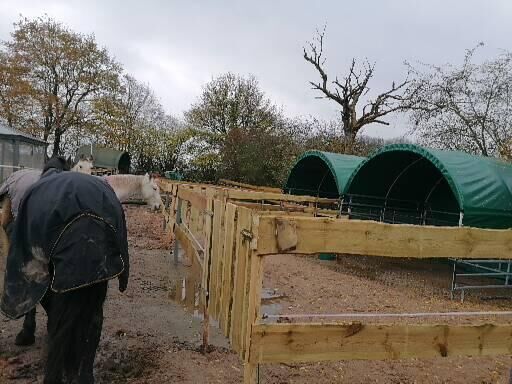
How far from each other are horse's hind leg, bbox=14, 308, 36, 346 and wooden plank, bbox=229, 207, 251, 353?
226 cm

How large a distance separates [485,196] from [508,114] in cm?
1029

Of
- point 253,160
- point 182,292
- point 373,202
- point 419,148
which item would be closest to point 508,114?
point 373,202

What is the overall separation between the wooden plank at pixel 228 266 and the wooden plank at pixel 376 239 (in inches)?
31.9

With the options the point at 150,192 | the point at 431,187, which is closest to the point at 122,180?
the point at 150,192

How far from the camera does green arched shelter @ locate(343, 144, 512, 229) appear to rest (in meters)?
9.30

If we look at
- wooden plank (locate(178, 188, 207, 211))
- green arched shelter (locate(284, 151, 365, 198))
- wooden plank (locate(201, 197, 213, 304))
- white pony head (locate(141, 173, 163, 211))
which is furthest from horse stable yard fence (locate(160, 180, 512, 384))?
green arched shelter (locate(284, 151, 365, 198))

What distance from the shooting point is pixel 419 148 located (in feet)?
33.4

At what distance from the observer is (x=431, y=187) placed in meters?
14.1

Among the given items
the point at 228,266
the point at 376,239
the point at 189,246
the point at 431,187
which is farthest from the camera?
the point at 431,187

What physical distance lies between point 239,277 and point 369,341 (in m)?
0.95

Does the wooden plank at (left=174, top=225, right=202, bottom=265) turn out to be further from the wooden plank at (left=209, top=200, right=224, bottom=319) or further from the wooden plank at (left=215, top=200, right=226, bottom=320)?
the wooden plank at (left=215, top=200, right=226, bottom=320)

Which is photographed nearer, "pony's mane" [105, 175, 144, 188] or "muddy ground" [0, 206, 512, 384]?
"muddy ground" [0, 206, 512, 384]

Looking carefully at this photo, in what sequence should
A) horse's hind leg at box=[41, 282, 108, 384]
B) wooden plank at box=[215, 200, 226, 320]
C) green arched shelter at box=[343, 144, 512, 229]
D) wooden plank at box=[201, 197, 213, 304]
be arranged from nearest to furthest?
horse's hind leg at box=[41, 282, 108, 384] < wooden plank at box=[215, 200, 226, 320] < wooden plank at box=[201, 197, 213, 304] < green arched shelter at box=[343, 144, 512, 229]

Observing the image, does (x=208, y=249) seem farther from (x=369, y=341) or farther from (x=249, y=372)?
(x=369, y=341)
